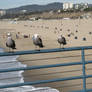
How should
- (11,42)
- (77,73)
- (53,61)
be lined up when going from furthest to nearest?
1. (53,61)
2. (77,73)
3. (11,42)

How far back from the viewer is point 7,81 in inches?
435

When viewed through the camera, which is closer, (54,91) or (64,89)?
(54,91)

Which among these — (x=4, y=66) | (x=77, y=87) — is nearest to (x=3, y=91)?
(x=77, y=87)

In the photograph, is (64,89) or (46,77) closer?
(64,89)

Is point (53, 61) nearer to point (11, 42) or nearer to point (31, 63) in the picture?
point (31, 63)

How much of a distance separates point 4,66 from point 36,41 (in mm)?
5133

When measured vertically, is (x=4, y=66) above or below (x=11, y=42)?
below

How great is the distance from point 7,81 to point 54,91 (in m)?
2.80

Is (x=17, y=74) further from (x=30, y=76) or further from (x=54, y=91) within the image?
(x=54, y=91)

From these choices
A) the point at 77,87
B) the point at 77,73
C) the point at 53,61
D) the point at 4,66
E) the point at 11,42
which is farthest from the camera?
the point at 53,61

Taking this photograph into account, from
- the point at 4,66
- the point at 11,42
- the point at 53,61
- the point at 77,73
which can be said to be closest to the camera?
the point at 11,42

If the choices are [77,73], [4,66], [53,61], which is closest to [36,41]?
[77,73]

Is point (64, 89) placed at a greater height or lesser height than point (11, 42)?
lesser

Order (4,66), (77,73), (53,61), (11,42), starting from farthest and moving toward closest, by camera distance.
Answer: (53,61), (4,66), (77,73), (11,42)
